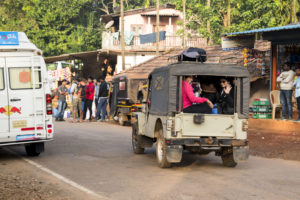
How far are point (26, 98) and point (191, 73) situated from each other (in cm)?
415

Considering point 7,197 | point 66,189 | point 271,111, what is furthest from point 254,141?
point 7,197

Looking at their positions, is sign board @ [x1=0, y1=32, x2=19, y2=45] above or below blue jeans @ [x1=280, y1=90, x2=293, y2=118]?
above

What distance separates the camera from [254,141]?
1625 cm

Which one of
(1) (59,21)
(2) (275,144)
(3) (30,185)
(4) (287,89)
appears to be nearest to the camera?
(3) (30,185)

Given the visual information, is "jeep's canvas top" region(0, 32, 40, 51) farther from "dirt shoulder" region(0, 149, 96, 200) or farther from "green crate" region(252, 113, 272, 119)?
"green crate" region(252, 113, 272, 119)

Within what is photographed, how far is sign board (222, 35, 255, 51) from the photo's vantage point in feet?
71.4

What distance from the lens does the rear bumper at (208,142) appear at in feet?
32.5

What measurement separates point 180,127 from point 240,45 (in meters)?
13.0

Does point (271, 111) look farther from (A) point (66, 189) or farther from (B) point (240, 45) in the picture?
(A) point (66, 189)

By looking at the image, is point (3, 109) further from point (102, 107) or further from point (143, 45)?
point (143, 45)

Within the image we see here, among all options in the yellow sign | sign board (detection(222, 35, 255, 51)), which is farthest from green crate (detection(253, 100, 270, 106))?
the yellow sign

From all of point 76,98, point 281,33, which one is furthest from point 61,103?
point 281,33

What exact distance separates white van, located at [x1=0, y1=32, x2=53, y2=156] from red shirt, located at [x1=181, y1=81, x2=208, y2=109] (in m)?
3.57

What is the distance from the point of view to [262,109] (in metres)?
19.9
